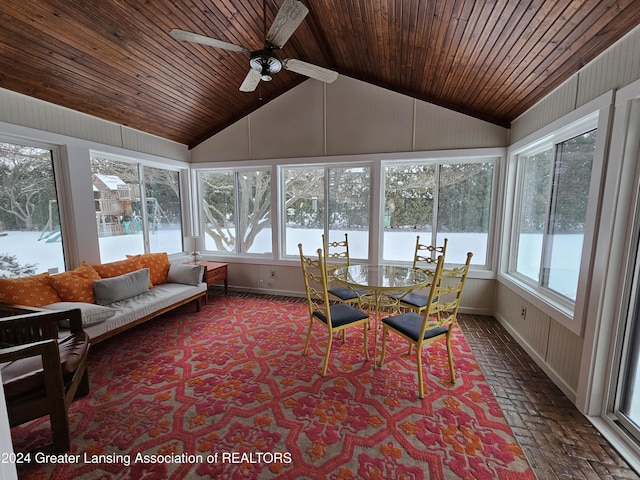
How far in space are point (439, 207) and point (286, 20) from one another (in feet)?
9.88

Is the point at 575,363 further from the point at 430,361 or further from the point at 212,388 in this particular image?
the point at 212,388

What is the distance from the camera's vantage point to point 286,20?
1869 millimetres

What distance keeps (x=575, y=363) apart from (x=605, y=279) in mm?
749

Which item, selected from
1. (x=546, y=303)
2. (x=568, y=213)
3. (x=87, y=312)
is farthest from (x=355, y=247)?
(x=87, y=312)

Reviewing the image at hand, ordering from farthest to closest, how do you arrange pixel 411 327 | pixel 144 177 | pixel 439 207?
pixel 144 177 → pixel 439 207 → pixel 411 327

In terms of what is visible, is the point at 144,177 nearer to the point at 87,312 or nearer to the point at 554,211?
the point at 87,312

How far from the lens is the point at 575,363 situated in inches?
82.4

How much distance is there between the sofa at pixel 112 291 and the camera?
2.44 metres

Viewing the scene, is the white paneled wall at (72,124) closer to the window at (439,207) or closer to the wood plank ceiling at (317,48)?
the wood plank ceiling at (317,48)

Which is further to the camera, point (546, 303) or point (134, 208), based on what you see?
point (134, 208)

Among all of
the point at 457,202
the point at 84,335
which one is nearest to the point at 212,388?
the point at 84,335

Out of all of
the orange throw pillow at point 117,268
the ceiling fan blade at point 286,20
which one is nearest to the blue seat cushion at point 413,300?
the ceiling fan blade at point 286,20

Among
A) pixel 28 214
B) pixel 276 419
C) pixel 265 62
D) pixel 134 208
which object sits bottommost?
pixel 276 419

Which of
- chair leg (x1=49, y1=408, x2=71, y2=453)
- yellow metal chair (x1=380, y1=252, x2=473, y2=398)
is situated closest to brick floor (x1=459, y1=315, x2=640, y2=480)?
yellow metal chair (x1=380, y1=252, x2=473, y2=398)
